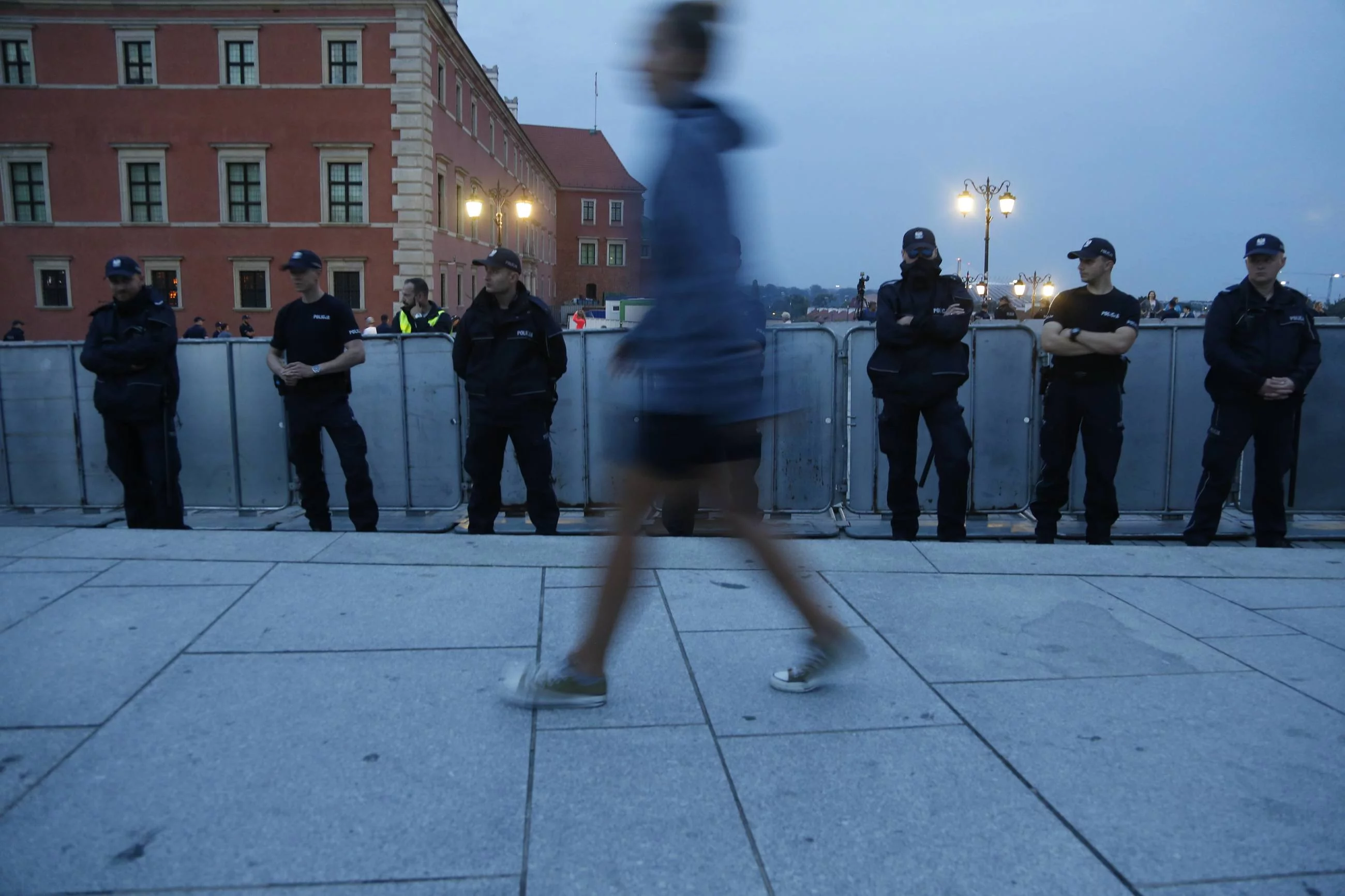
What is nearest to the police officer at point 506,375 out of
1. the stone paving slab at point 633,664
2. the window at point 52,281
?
the stone paving slab at point 633,664

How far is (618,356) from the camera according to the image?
3.01 metres

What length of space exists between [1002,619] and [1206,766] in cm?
137

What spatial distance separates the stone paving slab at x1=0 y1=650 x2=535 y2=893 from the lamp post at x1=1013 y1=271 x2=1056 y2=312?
169 ft

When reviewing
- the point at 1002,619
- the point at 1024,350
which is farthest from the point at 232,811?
the point at 1024,350

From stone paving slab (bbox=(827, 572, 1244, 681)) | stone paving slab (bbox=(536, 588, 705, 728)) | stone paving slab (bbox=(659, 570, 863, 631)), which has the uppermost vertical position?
stone paving slab (bbox=(536, 588, 705, 728))

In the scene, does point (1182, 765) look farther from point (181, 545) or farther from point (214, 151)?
point (214, 151)

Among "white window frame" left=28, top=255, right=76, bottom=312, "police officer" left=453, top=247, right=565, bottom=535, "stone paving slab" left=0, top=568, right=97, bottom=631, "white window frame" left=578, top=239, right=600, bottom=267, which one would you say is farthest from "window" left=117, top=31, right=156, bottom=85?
"white window frame" left=578, top=239, right=600, bottom=267

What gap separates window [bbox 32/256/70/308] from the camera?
111 ft

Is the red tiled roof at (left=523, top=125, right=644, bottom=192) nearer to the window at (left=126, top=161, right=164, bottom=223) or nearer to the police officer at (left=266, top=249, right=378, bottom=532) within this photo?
the window at (left=126, top=161, right=164, bottom=223)

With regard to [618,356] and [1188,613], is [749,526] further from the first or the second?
[1188,613]

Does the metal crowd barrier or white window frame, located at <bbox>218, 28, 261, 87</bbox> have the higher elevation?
white window frame, located at <bbox>218, 28, 261, 87</bbox>

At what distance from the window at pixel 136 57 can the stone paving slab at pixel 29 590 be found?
34.7 meters

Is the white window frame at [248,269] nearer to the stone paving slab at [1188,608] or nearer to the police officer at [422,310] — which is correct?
the police officer at [422,310]

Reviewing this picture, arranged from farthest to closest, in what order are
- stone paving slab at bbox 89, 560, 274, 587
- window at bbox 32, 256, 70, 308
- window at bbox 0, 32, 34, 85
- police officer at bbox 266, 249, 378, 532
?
window at bbox 32, 256, 70, 308 < window at bbox 0, 32, 34, 85 < police officer at bbox 266, 249, 378, 532 < stone paving slab at bbox 89, 560, 274, 587
